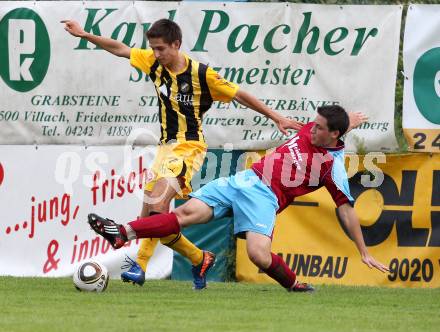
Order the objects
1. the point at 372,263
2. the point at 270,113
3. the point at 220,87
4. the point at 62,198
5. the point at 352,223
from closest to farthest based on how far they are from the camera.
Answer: the point at 372,263 < the point at 352,223 < the point at 270,113 < the point at 220,87 < the point at 62,198

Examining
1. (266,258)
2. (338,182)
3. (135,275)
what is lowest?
(135,275)

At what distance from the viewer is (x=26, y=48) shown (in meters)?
11.3

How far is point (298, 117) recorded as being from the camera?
11.1m

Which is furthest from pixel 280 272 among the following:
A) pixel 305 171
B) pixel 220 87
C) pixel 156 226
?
pixel 220 87

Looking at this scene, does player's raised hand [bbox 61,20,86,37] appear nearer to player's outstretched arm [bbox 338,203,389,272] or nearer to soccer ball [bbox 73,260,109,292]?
soccer ball [bbox 73,260,109,292]

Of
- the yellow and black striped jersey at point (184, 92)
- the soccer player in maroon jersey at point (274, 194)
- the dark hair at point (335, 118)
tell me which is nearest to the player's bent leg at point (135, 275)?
the soccer player in maroon jersey at point (274, 194)

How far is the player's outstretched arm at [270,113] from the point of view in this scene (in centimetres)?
905

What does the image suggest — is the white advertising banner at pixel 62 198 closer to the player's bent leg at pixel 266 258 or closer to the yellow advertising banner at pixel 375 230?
the yellow advertising banner at pixel 375 230

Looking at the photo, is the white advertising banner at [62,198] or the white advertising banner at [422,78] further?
the white advertising banner at [62,198]

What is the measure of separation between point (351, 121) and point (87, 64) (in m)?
3.30

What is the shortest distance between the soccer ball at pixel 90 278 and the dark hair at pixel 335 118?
210 centimetres

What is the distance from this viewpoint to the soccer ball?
8.74m

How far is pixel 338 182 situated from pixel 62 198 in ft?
11.4

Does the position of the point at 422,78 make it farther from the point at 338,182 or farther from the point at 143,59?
the point at 143,59
